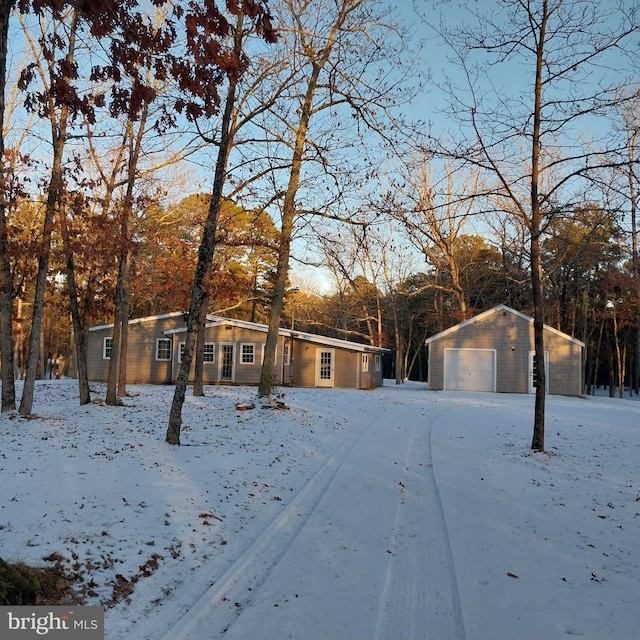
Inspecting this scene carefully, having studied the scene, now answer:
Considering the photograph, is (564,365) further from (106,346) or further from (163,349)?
(106,346)

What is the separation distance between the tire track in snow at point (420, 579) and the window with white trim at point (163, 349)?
75.6ft

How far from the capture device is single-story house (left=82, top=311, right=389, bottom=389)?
2717cm

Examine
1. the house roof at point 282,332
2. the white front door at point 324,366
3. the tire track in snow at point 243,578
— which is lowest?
the tire track in snow at point 243,578

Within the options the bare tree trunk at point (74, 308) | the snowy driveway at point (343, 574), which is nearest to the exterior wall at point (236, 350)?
the bare tree trunk at point (74, 308)

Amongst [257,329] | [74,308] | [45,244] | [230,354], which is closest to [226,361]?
[230,354]

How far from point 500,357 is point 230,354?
1358 centimetres

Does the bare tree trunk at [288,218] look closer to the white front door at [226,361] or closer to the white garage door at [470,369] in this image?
the white front door at [226,361]

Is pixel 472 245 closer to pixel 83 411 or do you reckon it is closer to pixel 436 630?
pixel 83 411

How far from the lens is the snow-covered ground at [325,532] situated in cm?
339

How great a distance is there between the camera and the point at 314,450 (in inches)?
361

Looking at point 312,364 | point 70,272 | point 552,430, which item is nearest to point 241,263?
point 312,364

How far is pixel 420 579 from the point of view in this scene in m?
3.96

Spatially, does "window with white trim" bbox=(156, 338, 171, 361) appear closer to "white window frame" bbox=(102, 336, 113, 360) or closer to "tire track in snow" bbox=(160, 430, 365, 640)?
"white window frame" bbox=(102, 336, 113, 360)

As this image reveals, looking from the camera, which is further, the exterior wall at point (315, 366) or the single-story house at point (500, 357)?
the exterior wall at point (315, 366)
